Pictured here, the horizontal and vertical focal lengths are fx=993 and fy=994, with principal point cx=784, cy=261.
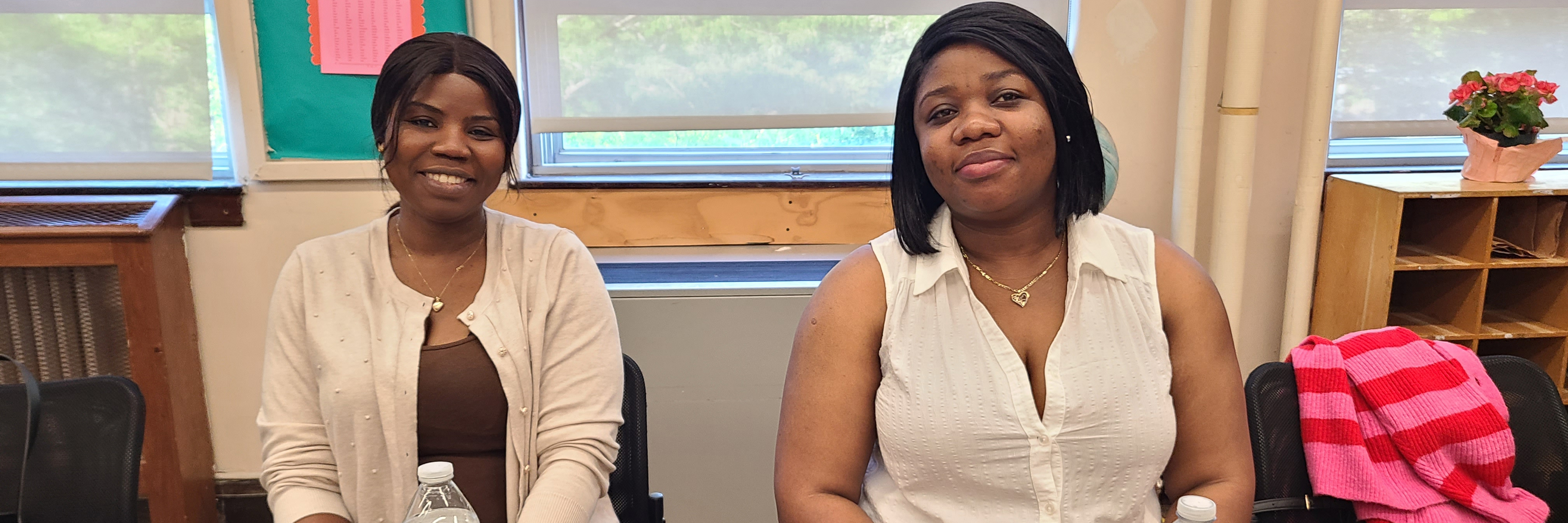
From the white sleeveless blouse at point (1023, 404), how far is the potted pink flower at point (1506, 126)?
5.13 ft

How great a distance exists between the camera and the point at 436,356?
139cm

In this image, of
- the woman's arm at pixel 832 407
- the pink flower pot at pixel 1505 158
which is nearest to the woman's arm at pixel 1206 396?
the woman's arm at pixel 832 407

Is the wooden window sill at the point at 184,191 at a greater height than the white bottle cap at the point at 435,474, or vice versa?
the wooden window sill at the point at 184,191

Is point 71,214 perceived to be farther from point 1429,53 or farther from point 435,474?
point 1429,53

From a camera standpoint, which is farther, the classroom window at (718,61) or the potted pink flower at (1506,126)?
the classroom window at (718,61)

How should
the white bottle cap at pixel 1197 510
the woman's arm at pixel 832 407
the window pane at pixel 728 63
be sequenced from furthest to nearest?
the window pane at pixel 728 63 < the woman's arm at pixel 832 407 < the white bottle cap at pixel 1197 510

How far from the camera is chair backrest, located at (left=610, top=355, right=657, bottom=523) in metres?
1.50

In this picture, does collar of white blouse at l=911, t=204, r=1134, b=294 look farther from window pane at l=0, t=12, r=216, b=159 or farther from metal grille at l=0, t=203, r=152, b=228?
window pane at l=0, t=12, r=216, b=159

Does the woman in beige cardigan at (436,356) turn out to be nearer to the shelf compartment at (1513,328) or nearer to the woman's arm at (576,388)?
the woman's arm at (576,388)

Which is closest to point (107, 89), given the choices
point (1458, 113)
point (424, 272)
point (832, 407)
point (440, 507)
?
point (424, 272)

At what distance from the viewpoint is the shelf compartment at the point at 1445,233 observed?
224 cm

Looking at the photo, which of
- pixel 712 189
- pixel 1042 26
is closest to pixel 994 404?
pixel 1042 26

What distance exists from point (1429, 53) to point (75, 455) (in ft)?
9.93

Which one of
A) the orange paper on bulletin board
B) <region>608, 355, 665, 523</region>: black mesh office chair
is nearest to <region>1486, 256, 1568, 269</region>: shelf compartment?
<region>608, 355, 665, 523</region>: black mesh office chair
